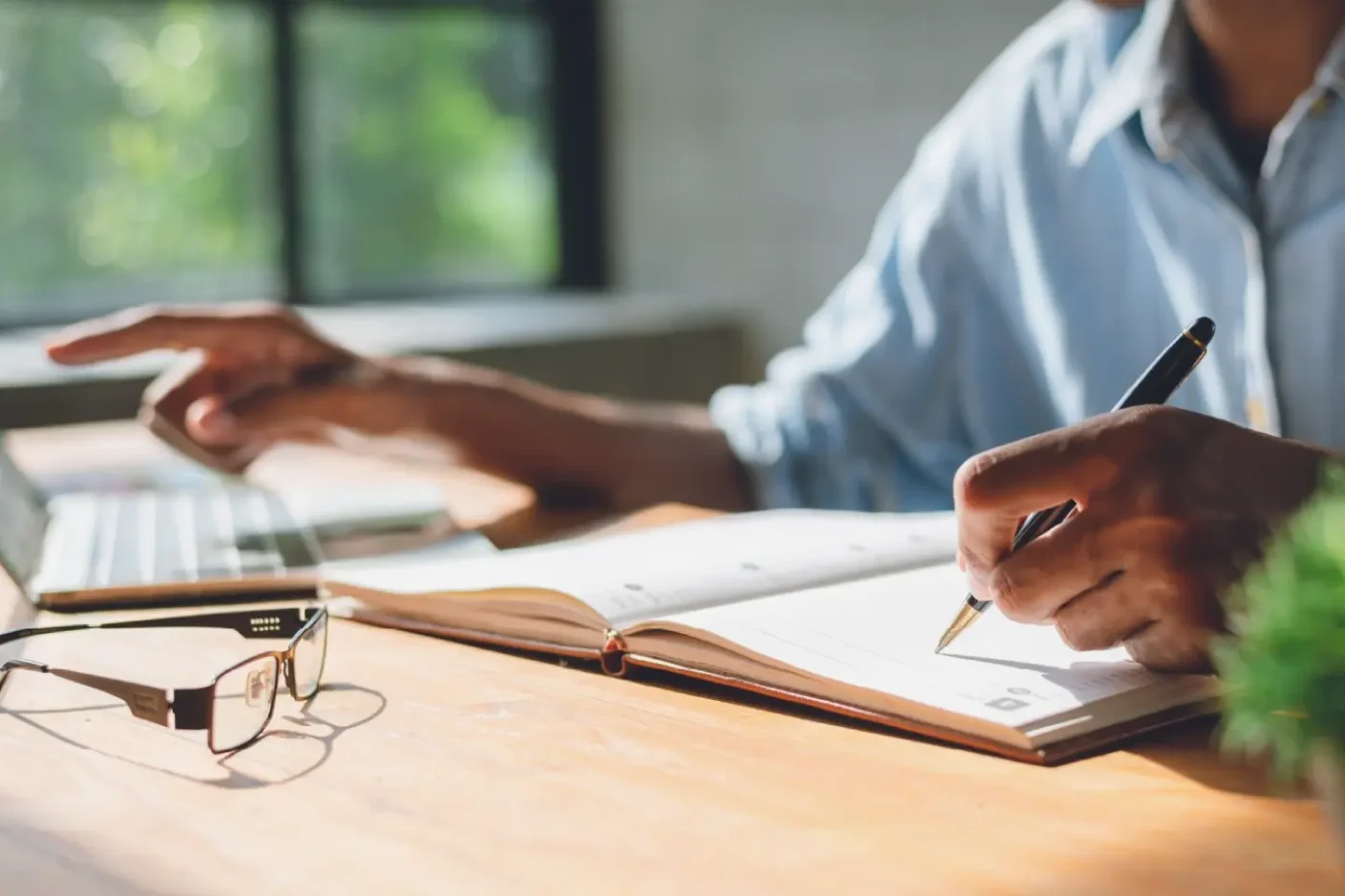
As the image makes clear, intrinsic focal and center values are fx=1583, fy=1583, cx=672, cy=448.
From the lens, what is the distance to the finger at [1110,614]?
0.66 m

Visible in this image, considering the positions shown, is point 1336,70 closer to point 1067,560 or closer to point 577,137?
point 1067,560

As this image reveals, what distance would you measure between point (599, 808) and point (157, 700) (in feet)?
0.69

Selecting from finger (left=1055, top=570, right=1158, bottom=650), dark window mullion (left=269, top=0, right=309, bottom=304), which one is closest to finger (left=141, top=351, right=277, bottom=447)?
finger (left=1055, top=570, right=1158, bottom=650)

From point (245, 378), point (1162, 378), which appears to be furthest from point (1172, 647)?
point (245, 378)

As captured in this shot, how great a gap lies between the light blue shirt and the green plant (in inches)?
32.1

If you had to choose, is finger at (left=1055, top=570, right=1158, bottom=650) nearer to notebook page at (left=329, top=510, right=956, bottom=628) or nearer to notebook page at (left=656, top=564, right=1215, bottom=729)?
notebook page at (left=656, top=564, right=1215, bottom=729)

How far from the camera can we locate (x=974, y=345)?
1.34 meters

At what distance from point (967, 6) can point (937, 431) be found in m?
1.53

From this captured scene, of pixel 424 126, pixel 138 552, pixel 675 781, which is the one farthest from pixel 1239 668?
pixel 424 126

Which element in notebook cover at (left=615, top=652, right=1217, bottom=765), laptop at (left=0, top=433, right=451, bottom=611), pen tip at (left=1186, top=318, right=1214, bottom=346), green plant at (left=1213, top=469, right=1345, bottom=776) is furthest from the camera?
laptop at (left=0, top=433, right=451, bottom=611)

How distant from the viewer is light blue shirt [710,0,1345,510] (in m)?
1.13

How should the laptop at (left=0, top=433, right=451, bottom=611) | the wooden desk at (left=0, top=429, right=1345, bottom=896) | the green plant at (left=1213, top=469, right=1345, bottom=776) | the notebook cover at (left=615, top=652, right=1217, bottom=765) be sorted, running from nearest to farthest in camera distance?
the green plant at (left=1213, top=469, right=1345, bottom=776), the wooden desk at (left=0, top=429, right=1345, bottom=896), the notebook cover at (left=615, top=652, right=1217, bottom=765), the laptop at (left=0, top=433, right=451, bottom=611)

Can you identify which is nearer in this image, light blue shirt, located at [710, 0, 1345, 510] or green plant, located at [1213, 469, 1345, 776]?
green plant, located at [1213, 469, 1345, 776]

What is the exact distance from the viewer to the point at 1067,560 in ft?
2.16
